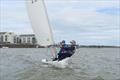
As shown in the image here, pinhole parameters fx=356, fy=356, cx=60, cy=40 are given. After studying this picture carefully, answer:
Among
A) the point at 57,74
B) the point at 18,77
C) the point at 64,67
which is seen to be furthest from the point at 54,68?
the point at 18,77

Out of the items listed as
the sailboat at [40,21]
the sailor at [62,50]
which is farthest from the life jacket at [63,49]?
the sailboat at [40,21]

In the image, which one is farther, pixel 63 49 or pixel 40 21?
pixel 63 49

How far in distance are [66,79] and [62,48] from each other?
5670 mm

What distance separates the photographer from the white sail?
2238 cm

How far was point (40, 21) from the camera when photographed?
23062mm

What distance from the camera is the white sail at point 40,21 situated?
22375 mm

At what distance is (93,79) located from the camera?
869 inches

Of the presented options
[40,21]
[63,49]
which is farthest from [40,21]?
[63,49]

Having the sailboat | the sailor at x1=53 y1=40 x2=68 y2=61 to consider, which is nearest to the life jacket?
the sailor at x1=53 y1=40 x2=68 y2=61

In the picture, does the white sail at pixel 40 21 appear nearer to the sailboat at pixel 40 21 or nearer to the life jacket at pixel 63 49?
the sailboat at pixel 40 21

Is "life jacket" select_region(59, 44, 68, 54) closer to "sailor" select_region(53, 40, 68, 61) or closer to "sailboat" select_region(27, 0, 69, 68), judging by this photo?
"sailor" select_region(53, 40, 68, 61)

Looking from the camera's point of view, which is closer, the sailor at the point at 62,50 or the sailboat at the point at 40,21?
the sailboat at the point at 40,21

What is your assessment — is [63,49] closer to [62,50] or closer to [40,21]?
[62,50]

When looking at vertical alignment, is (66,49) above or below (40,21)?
below
